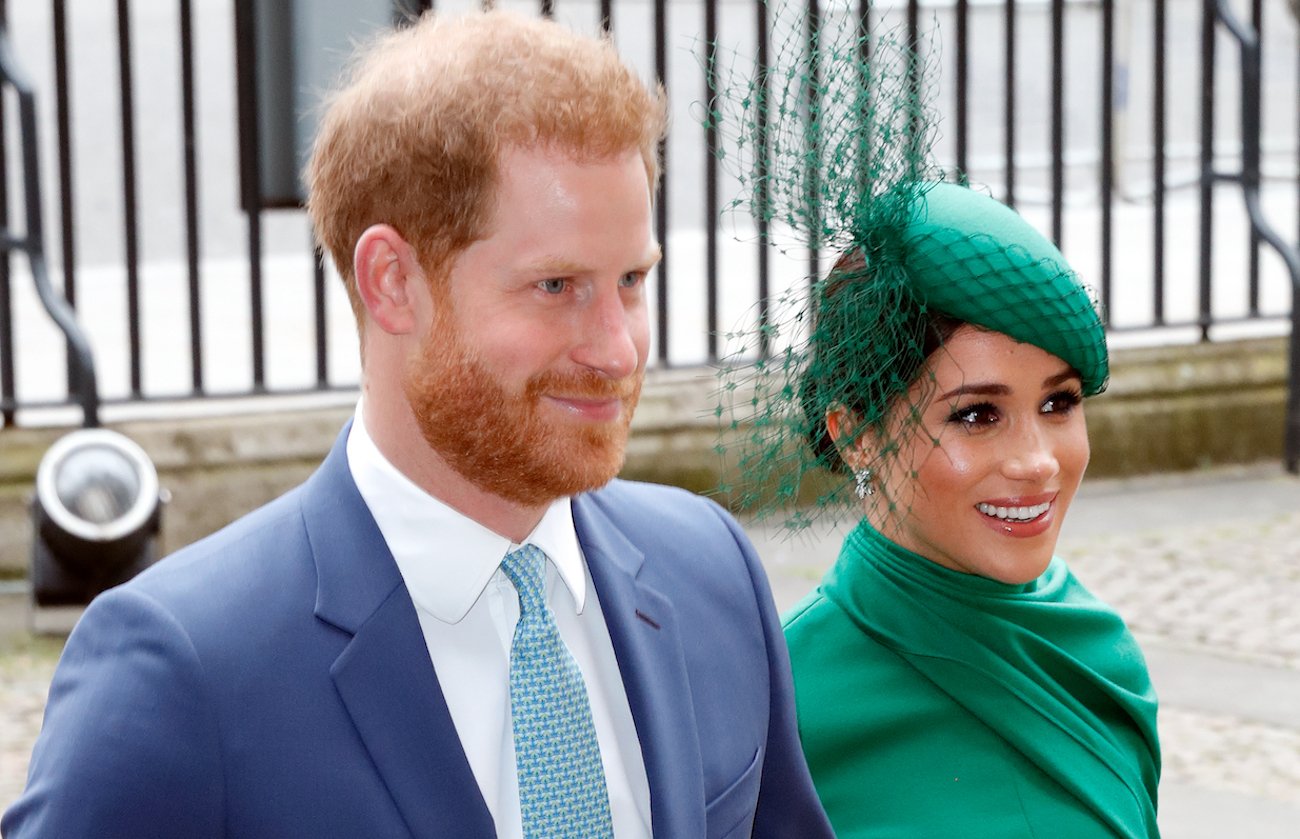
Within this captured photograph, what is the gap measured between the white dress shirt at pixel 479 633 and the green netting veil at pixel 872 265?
69cm

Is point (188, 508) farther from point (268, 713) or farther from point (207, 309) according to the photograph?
point (268, 713)

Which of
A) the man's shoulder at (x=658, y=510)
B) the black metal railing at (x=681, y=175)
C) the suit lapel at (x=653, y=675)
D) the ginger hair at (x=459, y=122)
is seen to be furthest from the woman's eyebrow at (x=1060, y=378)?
the ginger hair at (x=459, y=122)

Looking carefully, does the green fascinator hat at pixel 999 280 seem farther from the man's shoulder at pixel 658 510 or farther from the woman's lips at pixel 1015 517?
the man's shoulder at pixel 658 510

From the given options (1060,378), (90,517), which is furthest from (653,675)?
(90,517)

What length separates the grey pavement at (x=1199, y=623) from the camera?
14.3 feet

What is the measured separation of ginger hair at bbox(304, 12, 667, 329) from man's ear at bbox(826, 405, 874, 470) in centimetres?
87

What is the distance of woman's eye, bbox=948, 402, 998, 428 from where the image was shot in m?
2.47

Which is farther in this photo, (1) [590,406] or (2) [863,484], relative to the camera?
(2) [863,484]

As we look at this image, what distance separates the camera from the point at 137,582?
1649 millimetres

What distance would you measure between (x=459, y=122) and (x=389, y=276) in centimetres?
15

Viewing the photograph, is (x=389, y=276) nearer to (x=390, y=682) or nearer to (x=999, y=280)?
(x=390, y=682)

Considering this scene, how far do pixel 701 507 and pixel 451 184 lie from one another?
1.64 ft

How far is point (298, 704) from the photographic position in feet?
5.36

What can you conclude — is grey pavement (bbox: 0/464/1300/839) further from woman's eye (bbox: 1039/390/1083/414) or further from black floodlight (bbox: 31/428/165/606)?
woman's eye (bbox: 1039/390/1083/414)
